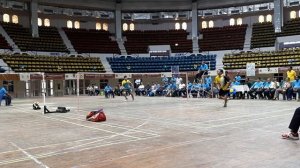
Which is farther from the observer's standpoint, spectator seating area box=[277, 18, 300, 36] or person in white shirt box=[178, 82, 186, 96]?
spectator seating area box=[277, 18, 300, 36]

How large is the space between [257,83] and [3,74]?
2494 centimetres

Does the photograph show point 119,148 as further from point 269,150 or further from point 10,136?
point 10,136

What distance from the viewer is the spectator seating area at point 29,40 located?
45.6 metres

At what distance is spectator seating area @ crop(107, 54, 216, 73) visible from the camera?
4688cm

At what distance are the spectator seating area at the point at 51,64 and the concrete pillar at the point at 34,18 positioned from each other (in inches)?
289

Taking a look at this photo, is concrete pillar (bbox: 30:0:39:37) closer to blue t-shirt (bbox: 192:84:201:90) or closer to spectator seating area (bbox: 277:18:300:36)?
blue t-shirt (bbox: 192:84:201:90)

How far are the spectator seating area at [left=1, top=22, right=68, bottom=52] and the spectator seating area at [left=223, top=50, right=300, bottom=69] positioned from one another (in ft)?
78.0

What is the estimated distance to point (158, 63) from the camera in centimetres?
4862

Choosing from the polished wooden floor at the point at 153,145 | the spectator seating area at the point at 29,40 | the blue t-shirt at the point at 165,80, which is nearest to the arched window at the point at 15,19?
the spectator seating area at the point at 29,40

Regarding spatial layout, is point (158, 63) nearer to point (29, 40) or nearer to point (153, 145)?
point (29, 40)

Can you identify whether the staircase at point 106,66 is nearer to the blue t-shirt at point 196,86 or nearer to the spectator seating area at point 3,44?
the spectator seating area at point 3,44

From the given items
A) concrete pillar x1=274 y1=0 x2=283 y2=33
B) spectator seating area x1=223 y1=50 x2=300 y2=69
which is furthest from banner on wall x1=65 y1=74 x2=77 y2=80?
concrete pillar x1=274 y1=0 x2=283 y2=33

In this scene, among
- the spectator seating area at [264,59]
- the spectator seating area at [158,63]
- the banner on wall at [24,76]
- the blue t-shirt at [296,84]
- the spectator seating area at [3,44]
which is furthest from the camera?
the spectator seating area at [158,63]

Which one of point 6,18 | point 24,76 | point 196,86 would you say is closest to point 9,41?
point 6,18
